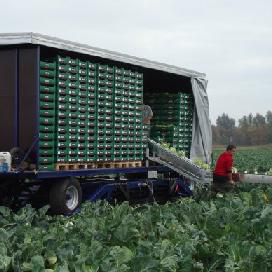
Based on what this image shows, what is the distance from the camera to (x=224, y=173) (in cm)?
1335

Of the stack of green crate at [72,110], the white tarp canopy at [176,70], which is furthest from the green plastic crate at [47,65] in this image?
the white tarp canopy at [176,70]

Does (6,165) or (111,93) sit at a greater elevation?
(111,93)

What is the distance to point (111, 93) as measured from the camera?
1252 cm

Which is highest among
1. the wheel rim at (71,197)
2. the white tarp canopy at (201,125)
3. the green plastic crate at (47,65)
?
the green plastic crate at (47,65)

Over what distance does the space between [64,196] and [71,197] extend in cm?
40

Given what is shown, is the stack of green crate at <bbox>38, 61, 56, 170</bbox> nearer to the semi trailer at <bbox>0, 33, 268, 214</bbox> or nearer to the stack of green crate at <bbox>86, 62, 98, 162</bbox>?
the semi trailer at <bbox>0, 33, 268, 214</bbox>

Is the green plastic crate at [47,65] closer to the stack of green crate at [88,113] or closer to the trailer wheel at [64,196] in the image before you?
the stack of green crate at [88,113]

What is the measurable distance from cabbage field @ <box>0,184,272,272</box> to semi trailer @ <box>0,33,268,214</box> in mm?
4038

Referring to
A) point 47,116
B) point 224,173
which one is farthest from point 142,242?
point 224,173

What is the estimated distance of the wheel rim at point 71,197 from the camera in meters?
11.4

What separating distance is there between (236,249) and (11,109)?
700 cm

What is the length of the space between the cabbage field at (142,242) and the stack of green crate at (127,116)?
5770 mm

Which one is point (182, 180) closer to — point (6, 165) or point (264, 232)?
point (6, 165)

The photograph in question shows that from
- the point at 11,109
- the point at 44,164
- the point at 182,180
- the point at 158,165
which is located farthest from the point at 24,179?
the point at 182,180
